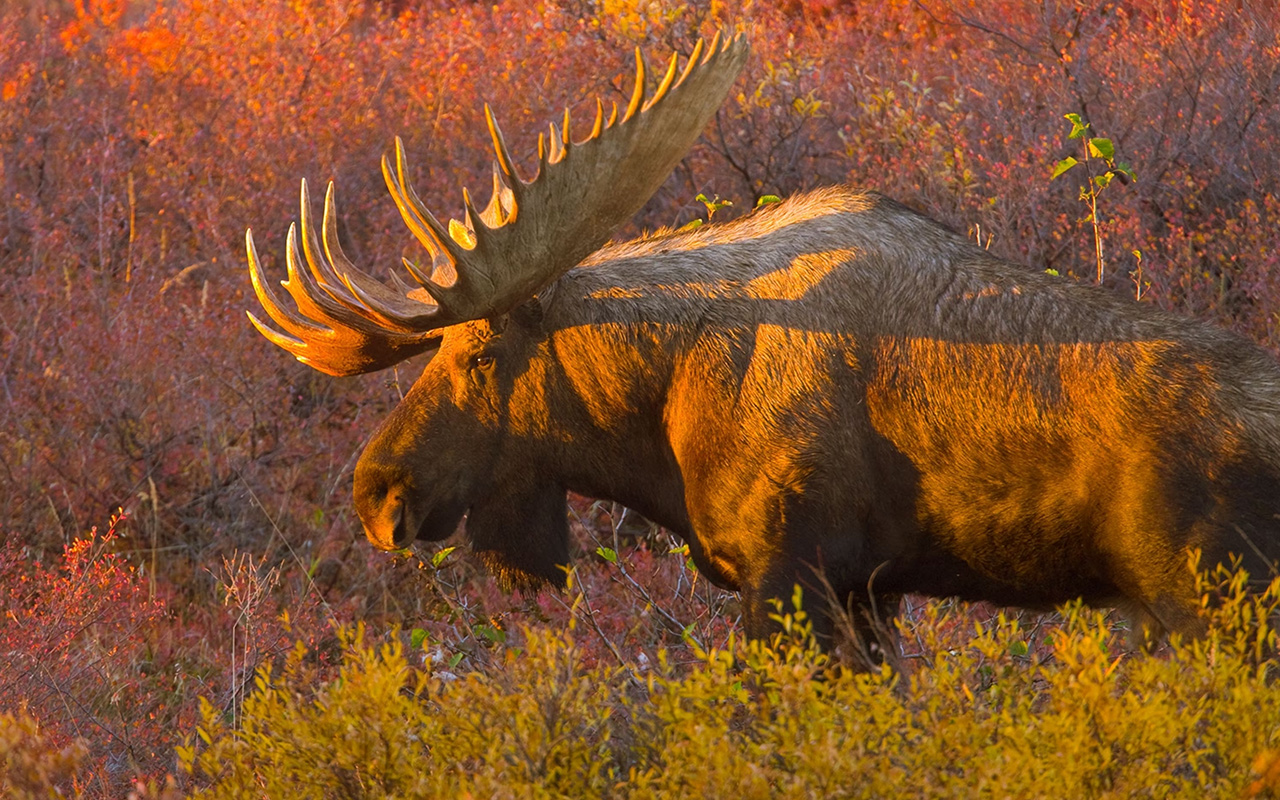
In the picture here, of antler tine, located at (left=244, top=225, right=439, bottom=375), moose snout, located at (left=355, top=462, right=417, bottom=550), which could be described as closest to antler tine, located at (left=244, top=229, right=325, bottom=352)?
antler tine, located at (left=244, top=225, right=439, bottom=375)

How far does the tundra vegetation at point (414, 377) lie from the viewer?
311 centimetres

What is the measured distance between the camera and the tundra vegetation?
3.11 meters

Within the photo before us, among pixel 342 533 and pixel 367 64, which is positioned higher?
pixel 367 64

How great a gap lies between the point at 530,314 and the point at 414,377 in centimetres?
339

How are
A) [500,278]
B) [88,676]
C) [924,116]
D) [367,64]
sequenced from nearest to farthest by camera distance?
[500,278]
[88,676]
[924,116]
[367,64]

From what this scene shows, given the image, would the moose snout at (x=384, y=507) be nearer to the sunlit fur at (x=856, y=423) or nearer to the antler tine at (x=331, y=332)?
the sunlit fur at (x=856, y=423)

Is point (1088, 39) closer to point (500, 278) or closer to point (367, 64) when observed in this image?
point (367, 64)

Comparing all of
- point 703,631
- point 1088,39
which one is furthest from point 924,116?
point 703,631

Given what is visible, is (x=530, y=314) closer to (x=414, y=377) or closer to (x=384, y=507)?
(x=384, y=507)

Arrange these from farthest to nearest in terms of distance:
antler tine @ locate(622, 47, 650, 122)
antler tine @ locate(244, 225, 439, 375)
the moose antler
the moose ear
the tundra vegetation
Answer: antler tine @ locate(244, 225, 439, 375) < the moose ear < the moose antler < antler tine @ locate(622, 47, 650, 122) < the tundra vegetation

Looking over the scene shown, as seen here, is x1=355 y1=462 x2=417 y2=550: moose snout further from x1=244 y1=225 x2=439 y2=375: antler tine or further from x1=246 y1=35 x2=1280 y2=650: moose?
x1=244 y1=225 x2=439 y2=375: antler tine

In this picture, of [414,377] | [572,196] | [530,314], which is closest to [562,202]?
[572,196]

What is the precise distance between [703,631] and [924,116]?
172 inches

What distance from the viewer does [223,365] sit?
297 inches
